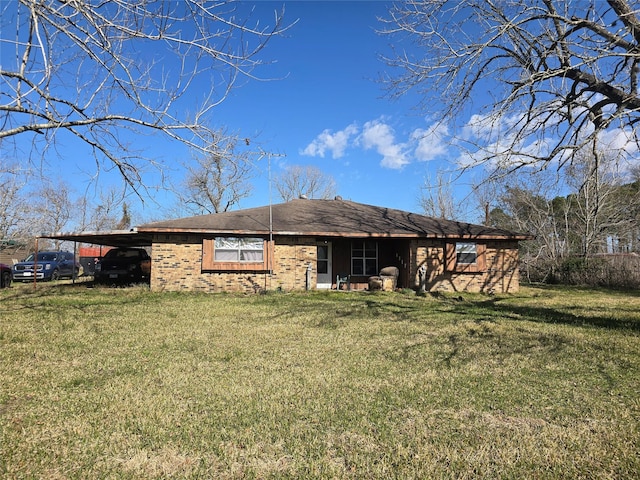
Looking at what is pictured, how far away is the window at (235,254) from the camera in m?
14.0

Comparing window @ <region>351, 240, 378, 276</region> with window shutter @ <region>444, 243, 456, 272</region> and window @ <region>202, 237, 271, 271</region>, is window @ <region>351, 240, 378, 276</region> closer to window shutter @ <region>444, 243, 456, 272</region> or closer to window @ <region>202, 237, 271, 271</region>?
window shutter @ <region>444, 243, 456, 272</region>

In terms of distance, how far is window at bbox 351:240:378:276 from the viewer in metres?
16.6

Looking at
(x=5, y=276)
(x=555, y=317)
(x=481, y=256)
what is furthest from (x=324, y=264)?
(x=5, y=276)

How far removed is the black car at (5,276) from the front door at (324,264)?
12756 mm

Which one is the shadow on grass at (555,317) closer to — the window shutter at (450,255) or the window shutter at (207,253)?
the window shutter at (450,255)

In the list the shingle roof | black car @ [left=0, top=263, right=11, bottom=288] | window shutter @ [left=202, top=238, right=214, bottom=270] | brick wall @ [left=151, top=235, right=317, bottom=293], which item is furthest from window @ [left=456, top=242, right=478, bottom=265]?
black car @ [left=0, top=263, right=11, bottom=288]

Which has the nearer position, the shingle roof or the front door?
the shingle roof

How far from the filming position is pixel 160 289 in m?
13.7

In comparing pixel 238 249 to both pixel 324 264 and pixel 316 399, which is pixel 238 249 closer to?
pixel 324 264

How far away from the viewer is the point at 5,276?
53.1 ft

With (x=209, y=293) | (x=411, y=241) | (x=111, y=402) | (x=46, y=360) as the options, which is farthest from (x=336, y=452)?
(x=411, y=241)

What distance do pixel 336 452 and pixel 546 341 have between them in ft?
17.8

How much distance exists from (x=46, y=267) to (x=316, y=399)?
69.5ft

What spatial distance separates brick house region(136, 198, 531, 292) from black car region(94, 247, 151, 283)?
9.49ft
